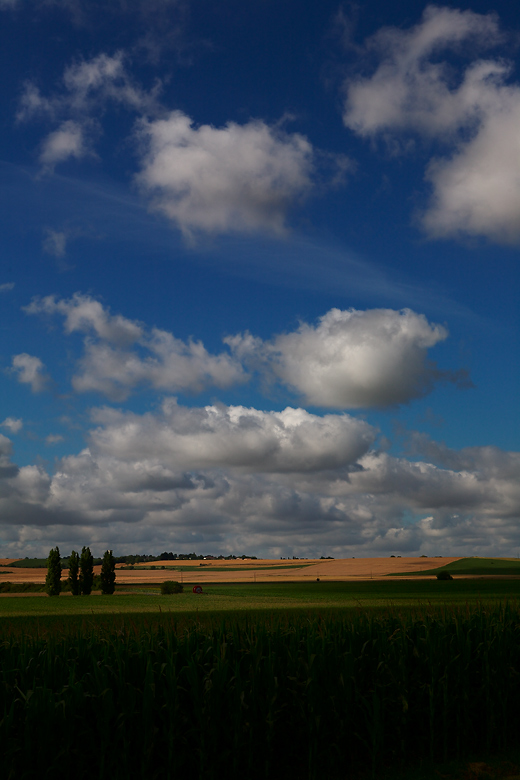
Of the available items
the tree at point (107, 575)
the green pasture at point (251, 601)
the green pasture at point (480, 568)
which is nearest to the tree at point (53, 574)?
the tree at point (107, 575)

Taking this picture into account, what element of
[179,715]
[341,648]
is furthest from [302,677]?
[179,715]

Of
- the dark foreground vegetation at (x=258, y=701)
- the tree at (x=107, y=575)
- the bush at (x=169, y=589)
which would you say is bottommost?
the bush at (x=169, y=589)

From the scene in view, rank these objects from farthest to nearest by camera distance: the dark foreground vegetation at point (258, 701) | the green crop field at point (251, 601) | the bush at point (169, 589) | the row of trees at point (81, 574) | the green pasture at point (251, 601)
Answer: the row of trees at point (81, 574) < the bush at point (169, 589) < the green crop field at point (251, 601) < the green pasture at point (251, 601) < the dark foreground vegetation at point (258, 701)

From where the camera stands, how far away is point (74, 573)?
119 metres

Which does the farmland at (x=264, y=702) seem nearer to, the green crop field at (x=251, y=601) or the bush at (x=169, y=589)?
the green crop field at (x=251, y=601)

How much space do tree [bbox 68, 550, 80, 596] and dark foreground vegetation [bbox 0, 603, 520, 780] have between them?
111 meters

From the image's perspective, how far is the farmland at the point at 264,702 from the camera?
11539mm

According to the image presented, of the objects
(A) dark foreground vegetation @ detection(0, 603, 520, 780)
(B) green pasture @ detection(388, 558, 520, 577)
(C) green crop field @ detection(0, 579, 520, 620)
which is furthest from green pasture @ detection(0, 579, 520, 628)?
(B) green pasture @ detection(388, 558, 520, 577)

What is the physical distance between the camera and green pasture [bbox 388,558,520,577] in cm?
15296

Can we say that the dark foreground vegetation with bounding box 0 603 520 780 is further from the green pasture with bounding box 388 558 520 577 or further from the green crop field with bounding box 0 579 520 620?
the green pasture with bounding box 388 558 520 577

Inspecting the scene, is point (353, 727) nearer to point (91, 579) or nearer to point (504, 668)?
point (504, 668)

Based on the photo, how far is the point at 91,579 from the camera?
119250 mm

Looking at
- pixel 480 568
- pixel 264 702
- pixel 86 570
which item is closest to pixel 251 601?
pixel 86 570

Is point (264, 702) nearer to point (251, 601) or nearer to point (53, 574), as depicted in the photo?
point (251, 601)
